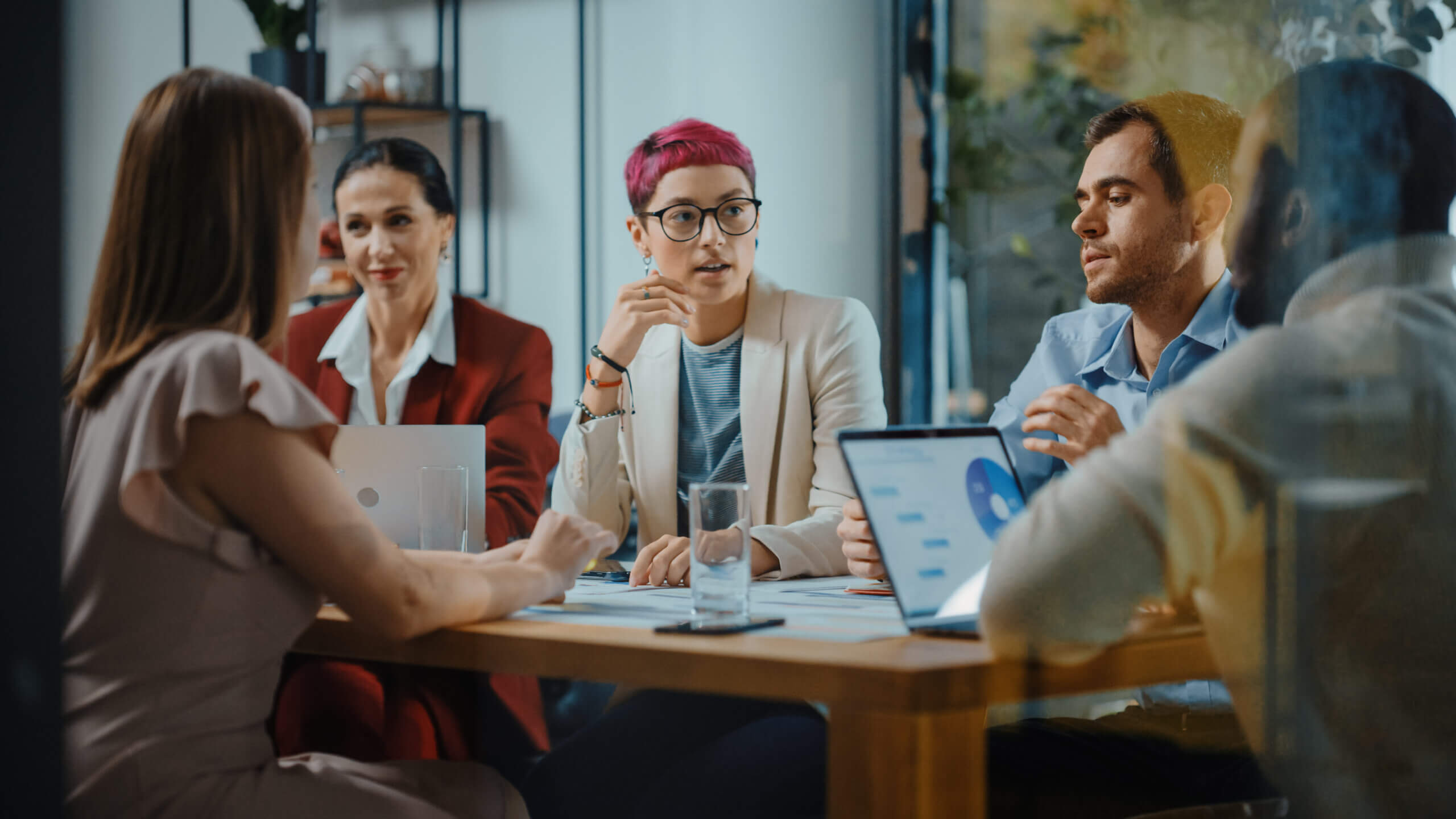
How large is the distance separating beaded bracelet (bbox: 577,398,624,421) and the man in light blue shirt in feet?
2.21

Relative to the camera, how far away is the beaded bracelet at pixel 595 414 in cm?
214

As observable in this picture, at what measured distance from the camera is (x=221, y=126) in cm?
107

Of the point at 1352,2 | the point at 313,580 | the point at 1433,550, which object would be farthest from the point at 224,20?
the point at 1433,550

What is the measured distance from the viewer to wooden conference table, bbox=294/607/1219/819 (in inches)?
34.3

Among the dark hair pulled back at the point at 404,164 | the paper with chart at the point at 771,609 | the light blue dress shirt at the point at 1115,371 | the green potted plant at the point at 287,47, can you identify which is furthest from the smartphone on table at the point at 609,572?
the dark hair pulled back at the point at 404,164

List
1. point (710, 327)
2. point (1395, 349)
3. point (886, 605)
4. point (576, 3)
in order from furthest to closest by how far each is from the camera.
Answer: point (576, 3)
point (710, 327)
point (886, 605)
point (1395, 349)

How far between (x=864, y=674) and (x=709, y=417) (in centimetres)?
130

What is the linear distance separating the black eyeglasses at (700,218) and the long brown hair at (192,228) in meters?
1.12

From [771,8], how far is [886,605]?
2.34 m

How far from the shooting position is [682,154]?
2.16 meters

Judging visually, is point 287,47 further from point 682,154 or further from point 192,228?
point 192,228

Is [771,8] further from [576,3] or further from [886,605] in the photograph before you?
[886,605]

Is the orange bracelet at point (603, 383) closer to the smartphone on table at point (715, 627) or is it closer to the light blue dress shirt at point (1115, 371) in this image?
the light blue dress shirt at point (1115, 371)

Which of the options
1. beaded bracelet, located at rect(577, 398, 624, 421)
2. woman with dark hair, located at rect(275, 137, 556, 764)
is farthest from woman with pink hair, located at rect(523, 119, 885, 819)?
woman with dark hair, located at rect(275, 137, 556, 764)
